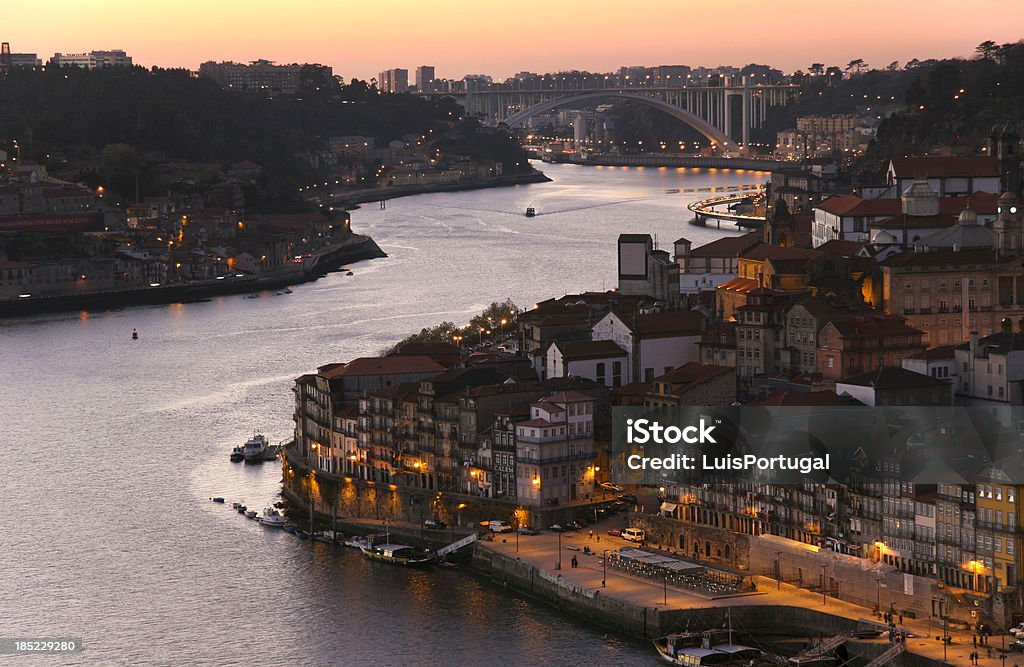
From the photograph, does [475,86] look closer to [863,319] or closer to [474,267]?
[474,267]

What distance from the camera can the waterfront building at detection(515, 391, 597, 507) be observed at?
2191 cm

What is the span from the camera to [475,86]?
5064 inches

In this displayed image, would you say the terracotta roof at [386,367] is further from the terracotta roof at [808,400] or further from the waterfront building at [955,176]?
the waterfront building at [955,176]

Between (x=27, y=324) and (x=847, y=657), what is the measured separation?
28073 millimetres

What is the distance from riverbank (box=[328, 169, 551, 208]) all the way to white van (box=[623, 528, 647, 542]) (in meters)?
52.0

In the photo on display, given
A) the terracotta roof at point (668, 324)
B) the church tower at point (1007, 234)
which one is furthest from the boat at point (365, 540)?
the church tower at point (1007, 234)

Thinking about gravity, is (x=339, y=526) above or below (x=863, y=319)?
below

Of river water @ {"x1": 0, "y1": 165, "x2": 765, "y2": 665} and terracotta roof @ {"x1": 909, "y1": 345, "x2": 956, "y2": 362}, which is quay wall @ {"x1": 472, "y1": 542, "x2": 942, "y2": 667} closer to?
river water @ {"x1": 0, "y1": 165, "x2": 765, "y2": 665}

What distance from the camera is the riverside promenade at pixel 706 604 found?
56.4 ft

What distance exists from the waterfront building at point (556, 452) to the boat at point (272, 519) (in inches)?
113

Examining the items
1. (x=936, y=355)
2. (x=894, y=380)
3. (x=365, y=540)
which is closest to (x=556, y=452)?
(x=365, y=540)

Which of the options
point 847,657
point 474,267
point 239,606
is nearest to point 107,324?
point 474,267

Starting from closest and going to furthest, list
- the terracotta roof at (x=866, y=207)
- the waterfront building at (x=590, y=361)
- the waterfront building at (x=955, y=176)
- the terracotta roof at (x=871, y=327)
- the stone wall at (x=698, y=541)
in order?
the stone wall at (x=698, y=541), the terracotta roof at (x=871, y=327), the waterfront building at (x=590, y=361), the terracotta roof at (x=866, y=207), the waterfront building at (x=955, y=176)

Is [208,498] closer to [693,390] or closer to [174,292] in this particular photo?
[693,390]
